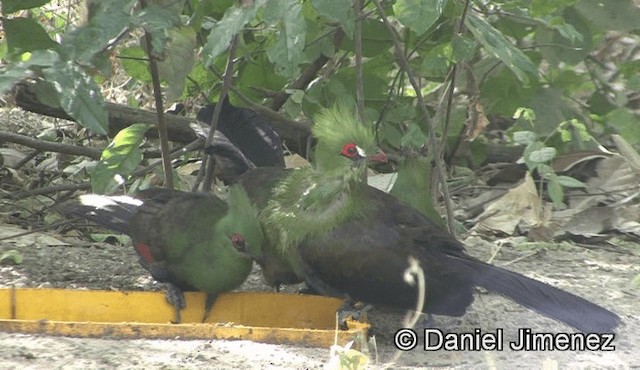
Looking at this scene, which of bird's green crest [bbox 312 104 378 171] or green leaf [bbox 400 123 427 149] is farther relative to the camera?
green leaf [bbox 400 123 427 149]

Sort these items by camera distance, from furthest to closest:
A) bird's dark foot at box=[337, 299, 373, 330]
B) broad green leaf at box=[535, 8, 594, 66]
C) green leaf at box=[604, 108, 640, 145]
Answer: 1. green leaf at box=[604, 108, 640, 145]
2. broad green leaf at box=[535, 8, 594, 66]
3. bird's dark foot at box=[337, 299, 373, 330]

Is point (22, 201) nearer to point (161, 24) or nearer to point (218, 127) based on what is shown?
point (218, 127)

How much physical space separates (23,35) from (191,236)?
815mm

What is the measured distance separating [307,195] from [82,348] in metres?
0.84

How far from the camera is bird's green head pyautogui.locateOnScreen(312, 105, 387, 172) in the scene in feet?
10.5

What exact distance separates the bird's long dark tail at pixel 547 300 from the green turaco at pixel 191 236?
718mm

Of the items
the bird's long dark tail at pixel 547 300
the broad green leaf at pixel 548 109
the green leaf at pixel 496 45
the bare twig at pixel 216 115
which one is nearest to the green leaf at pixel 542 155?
the green leaf at pixel 496 45

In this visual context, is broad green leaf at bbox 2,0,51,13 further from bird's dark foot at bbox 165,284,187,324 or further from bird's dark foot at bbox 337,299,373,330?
bird's dark foot at bbox 337,299,373,330

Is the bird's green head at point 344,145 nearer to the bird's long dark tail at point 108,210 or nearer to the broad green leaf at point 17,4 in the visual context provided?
the bird's long dark tail at point 108,210

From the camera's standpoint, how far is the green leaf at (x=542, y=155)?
3.98m

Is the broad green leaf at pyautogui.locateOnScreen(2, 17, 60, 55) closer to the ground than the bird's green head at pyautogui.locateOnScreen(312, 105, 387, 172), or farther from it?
farther from it

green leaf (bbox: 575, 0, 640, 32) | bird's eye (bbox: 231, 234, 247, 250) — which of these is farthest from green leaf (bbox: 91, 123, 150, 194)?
green leaf (bbox: 575, 0, 640, 32)

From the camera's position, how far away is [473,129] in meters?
4.41

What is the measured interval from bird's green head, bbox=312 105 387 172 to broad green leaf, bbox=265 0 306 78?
20 centimetres
